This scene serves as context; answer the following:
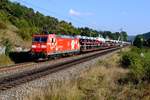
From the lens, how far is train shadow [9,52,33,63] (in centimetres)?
3400

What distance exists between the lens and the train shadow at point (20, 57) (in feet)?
112

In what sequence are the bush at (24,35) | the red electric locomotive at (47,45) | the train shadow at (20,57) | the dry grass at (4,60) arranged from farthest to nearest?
the bush at (24,35) → the red electric locomotive at (47,45) → the train shadow at (20,57) → the dry grass at (4,60)

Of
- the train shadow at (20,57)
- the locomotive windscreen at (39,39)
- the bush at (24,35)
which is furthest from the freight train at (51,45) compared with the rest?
the bush at (24,35)

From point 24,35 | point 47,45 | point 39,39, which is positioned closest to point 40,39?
point 39,39

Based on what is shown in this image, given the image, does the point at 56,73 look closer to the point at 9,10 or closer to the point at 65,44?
the point at 65,44

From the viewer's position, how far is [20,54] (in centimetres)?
3594

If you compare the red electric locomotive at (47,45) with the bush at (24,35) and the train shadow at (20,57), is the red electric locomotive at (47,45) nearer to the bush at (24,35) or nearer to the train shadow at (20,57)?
the train shadow at (20,57)

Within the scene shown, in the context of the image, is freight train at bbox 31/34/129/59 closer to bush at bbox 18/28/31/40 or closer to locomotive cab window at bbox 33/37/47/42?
locomotive cab window at bbox 33/37/47/42

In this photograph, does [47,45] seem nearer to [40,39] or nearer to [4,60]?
[40,39]

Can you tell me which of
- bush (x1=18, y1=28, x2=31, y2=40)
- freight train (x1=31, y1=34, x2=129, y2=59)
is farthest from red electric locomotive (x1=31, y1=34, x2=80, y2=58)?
bush (x1=18, y1=28, x2=31, y2=40)

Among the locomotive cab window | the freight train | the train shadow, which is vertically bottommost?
the train shadow

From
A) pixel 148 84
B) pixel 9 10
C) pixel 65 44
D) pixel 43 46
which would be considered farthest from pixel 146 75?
pixel 9 10

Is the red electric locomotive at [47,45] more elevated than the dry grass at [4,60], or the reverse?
the red electric locomotive at [47,45]

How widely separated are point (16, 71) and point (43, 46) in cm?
1062
